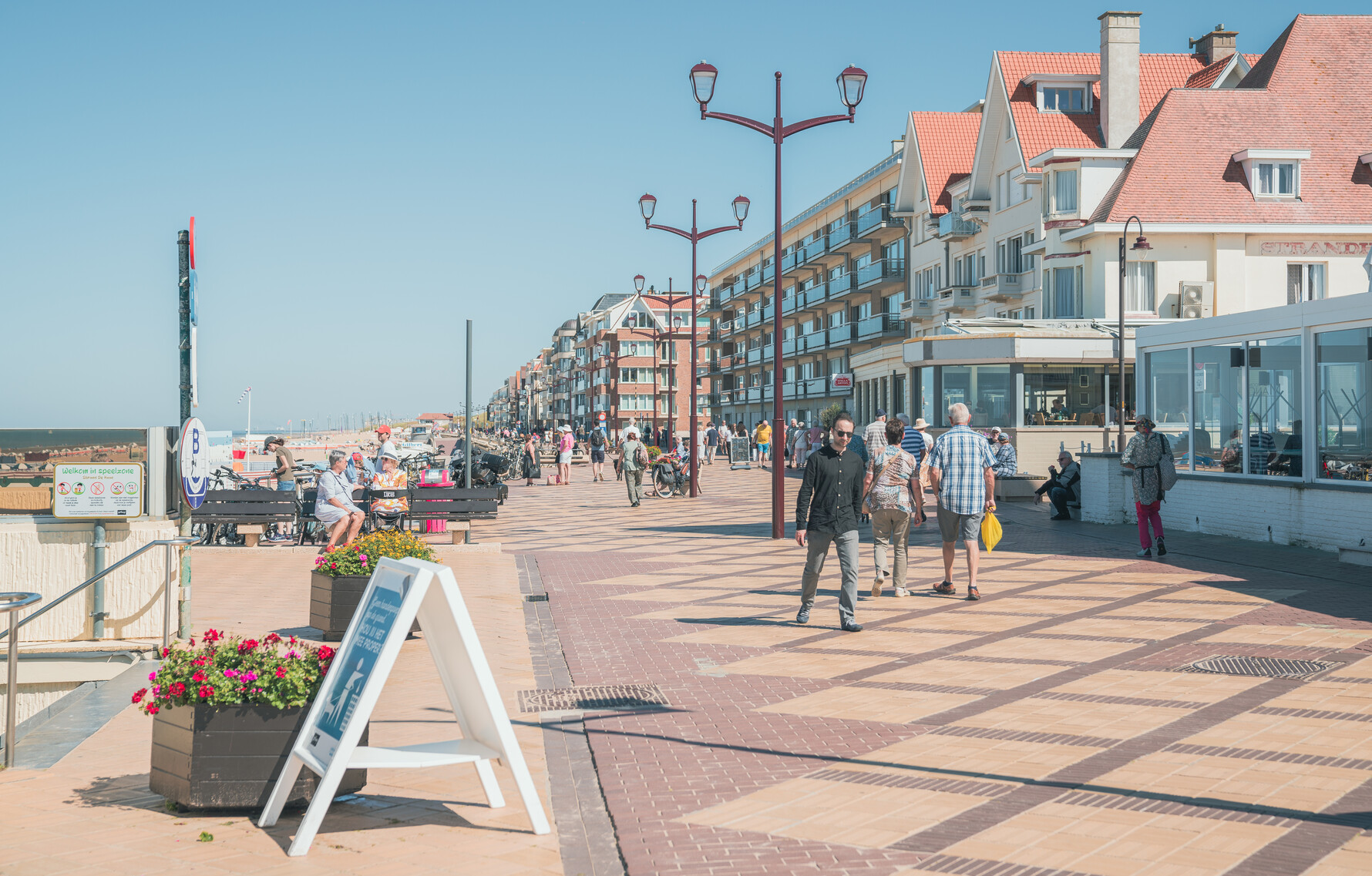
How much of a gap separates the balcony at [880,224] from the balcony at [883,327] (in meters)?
3.80

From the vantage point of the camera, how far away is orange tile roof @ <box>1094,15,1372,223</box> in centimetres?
3488

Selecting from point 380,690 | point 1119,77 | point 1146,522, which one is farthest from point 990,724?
point 1119,77

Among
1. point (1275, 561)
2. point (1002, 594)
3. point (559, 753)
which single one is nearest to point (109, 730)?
point (559, 753)

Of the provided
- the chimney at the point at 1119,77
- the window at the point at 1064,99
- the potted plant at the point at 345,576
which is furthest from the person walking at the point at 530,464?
the potted plant at the point at 345,576

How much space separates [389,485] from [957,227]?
104 ft

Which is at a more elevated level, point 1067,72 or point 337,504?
point 1067,72

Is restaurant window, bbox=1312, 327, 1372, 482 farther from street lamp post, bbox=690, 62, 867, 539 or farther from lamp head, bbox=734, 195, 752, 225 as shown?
lamp head, bbox=734, 195, 752, 225

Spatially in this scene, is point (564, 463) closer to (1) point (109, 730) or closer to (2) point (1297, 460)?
(2) point (1297, 460)

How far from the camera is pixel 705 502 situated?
83.6ft

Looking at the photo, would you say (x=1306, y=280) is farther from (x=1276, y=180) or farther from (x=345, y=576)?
(x=345, y=576)

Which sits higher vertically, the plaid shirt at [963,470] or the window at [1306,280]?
the window at [1306,280]

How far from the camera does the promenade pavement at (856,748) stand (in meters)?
4.53

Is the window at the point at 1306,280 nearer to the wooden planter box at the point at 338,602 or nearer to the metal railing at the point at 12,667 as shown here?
the wooden planter box at the point at 338,602

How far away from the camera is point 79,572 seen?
9.02 meters
